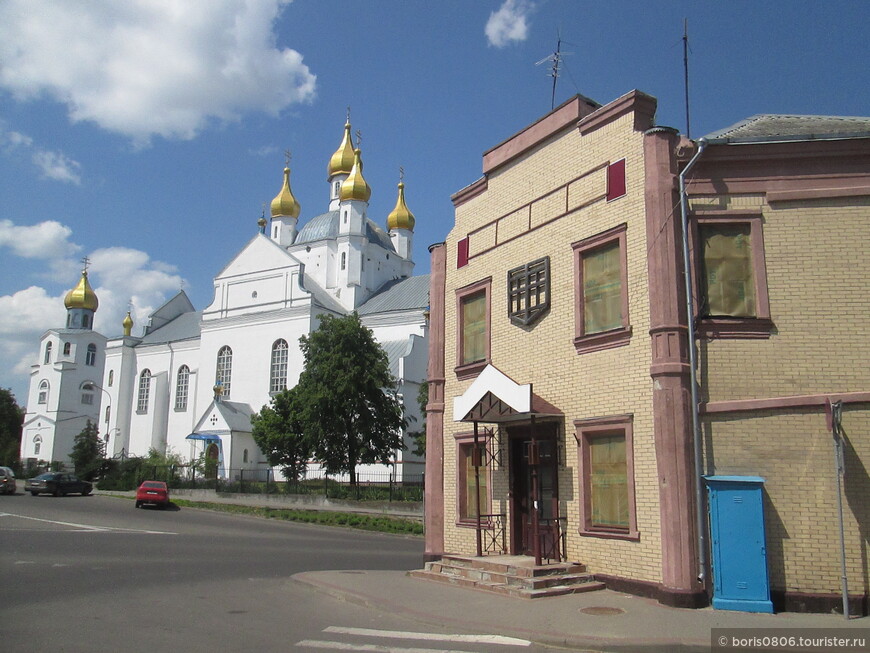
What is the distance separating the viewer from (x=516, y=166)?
1463 centimetres

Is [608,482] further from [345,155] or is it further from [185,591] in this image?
[345,155]

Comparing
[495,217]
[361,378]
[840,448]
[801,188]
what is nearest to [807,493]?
[840,448]

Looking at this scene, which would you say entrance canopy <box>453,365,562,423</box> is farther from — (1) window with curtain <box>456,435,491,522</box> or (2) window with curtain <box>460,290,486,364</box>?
(2) window with curtain <box>460,290,486,364</box>

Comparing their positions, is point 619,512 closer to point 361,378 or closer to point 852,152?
point 852,152

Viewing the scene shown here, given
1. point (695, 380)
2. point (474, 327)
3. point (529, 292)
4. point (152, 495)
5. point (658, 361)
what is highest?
point (529, 292)

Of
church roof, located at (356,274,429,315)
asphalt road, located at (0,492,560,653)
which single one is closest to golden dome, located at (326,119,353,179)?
church roof, located at (356,274,429,315)

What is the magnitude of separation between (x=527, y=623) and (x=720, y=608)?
109 inches

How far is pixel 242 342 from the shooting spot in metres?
51.0

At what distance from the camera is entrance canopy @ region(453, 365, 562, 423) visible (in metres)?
12.1

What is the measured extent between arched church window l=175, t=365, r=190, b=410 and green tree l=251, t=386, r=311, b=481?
835 inches

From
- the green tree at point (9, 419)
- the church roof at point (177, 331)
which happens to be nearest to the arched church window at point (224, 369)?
the church roof at point (177, 331)

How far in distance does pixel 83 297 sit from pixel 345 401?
4916 cm

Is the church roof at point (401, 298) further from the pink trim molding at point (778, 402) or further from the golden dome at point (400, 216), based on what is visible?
the pink trim molding at point (778, 402)

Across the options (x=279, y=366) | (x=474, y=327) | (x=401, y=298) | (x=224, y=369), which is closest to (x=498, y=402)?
(x=474, y=327)
